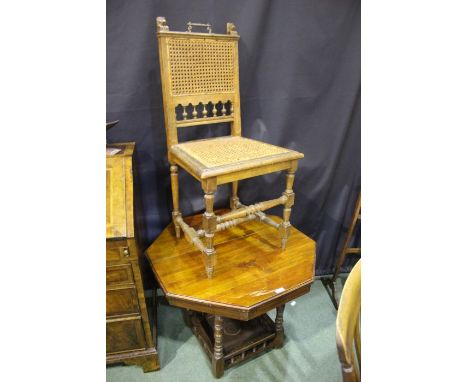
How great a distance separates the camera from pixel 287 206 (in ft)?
4.65

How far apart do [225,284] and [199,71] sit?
3.16 feet

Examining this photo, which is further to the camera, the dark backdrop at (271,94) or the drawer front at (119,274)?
the dark backdrop at (271,94)

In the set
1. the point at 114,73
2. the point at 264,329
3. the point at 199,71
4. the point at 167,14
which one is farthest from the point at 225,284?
the point at 167,14

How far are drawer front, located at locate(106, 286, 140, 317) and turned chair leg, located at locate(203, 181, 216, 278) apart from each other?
307mm

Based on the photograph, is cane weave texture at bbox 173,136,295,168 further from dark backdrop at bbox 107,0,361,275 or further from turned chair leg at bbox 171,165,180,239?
dark backdrop at bbox 107,0,361,275

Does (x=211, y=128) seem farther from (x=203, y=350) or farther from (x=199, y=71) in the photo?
(x=203, y=350)

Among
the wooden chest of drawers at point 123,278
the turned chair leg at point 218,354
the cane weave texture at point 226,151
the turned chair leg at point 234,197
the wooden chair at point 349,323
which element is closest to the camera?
the wooden chair at point 349,323

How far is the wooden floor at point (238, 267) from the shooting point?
1.23 metres

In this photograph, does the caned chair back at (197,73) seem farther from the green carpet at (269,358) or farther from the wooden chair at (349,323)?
the wooden chair at (349,323)

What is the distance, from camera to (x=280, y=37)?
1.65 m

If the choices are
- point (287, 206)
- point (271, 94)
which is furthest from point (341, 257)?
point (271, 94)

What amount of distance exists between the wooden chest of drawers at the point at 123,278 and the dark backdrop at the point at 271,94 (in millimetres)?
268

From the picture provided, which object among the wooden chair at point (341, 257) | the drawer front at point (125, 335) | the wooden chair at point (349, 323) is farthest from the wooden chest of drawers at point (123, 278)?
the wooden chair at point (341, 257)

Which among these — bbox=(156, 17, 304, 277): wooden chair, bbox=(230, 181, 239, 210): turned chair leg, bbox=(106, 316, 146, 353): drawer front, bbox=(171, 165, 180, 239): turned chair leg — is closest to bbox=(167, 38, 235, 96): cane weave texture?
bbox=(156, 17, 304, 277): wooden chair
